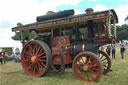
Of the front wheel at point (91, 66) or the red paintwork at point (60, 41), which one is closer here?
the front wheel at point (91, 66)

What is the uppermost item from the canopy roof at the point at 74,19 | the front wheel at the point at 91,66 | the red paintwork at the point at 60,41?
the canopy roof at the point at 74,19

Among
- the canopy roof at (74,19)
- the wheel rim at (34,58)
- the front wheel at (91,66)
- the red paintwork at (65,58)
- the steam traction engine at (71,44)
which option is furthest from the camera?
the wheel rim at (34,58)

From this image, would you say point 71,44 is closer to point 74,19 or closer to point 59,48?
point 59,48

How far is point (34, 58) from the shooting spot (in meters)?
5.38

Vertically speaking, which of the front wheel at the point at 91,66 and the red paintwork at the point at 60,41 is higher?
the red paintwork at the point at 60,41

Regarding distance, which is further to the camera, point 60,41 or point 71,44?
point 60,41

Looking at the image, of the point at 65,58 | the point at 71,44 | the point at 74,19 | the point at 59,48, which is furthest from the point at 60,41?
the point at 74,19

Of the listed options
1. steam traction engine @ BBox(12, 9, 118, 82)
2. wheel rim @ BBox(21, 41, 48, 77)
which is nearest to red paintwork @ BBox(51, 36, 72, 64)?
steam traction engine @ BBox(12, 9, 118, 82)

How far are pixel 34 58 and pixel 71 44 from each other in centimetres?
169

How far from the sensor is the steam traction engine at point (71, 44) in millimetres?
4422

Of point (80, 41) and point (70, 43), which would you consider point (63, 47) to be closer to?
point (70, 43)

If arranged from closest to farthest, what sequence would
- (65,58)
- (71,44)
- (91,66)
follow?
(91,66) < (65,58) < (71,44)

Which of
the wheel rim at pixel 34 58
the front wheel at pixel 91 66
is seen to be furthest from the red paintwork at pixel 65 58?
the front wheel at pixel 91 66

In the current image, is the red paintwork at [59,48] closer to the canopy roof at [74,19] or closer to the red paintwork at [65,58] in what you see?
the red paintwork at [65,58]
